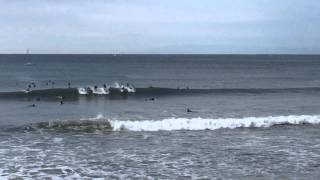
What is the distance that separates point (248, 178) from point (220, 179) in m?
0.93

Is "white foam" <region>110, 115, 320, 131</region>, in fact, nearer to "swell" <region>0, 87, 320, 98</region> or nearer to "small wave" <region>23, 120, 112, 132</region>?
"small wave" <region>23, 120, 112, 132</region>

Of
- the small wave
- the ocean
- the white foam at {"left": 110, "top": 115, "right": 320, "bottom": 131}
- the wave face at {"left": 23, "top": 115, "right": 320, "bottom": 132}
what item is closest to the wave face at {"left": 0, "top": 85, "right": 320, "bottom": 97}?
the ocean

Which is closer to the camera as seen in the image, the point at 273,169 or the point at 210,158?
the point at 273,169

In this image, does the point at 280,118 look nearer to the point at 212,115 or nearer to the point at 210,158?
the point at 212,115

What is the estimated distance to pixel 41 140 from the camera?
80.8 ft

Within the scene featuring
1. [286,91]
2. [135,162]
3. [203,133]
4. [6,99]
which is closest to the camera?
[135,162]

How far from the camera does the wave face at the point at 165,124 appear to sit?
28.7 m

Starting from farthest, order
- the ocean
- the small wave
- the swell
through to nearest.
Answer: the swell, the small wave, the ocean

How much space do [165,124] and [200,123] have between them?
6.68 ft

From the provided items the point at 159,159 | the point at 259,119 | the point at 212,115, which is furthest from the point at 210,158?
the point at 212,115

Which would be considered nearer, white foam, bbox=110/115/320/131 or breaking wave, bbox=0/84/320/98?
white foam, bbox=110/115/320/131

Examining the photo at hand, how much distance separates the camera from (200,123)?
29.9m

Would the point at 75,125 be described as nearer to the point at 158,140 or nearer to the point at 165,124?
the point at 165,124

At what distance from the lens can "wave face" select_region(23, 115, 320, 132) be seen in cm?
2870
